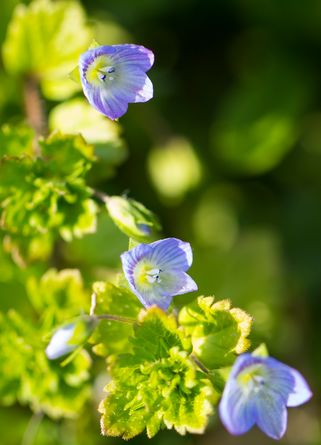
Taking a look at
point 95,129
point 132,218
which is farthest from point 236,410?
point 95,129

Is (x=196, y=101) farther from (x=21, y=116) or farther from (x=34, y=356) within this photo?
(x=34, y=356)

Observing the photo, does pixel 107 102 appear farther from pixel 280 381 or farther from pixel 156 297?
pixel 280 381

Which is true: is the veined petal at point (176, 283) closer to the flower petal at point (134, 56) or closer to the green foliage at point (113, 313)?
the green foliage at point (113, 313)

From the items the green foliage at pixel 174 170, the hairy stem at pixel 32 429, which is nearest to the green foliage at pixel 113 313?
the hairy stem at pixel 32 429

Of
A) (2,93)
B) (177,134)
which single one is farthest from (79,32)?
(177,134)

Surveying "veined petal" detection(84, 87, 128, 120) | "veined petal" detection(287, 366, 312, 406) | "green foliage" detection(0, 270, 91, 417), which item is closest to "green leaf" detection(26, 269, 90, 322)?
"green foliage" detection(0, 270, 91, 417)
